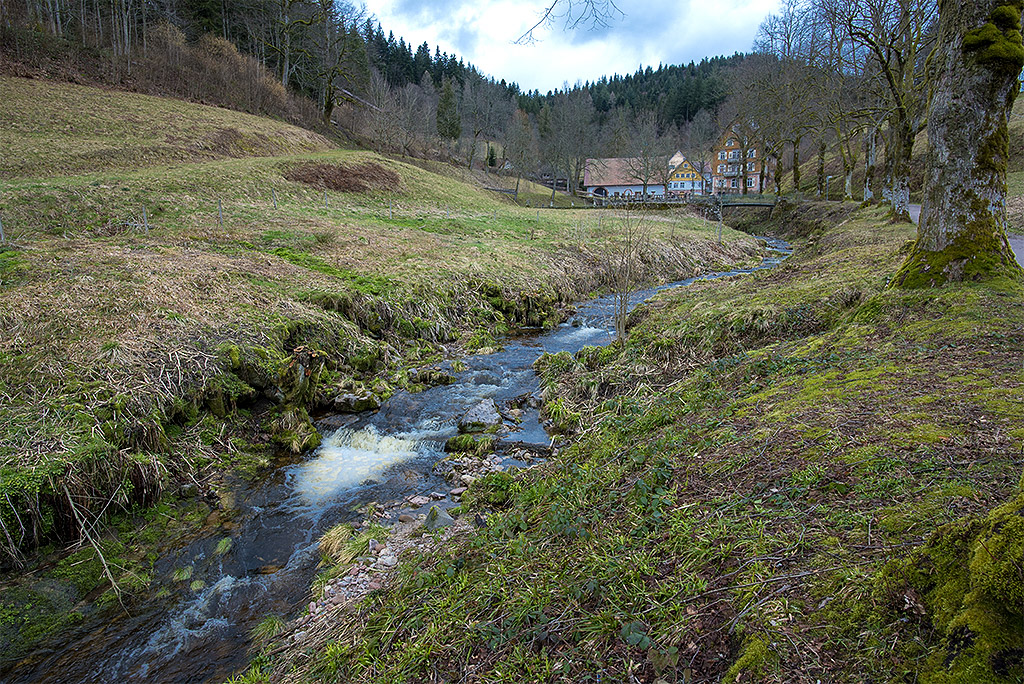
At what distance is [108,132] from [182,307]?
25.6 m

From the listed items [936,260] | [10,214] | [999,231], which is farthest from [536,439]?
[10,214]

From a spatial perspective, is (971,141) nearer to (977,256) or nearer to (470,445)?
(977,256)

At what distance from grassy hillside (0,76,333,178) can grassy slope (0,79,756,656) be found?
0.19 metres

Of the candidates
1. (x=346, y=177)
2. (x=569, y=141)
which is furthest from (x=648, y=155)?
(x=346, y=177)

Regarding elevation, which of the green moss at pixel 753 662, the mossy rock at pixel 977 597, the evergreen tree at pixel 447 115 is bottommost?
the green moss at pixel 753 662

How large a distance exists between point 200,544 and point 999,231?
10.4m

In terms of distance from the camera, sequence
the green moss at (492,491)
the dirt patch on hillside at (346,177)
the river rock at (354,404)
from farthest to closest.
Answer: the dirt patch on hillside at (346,177)
the river rock at (354,404)
the green moss at (492,491)

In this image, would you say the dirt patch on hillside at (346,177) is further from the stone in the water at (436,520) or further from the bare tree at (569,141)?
the bare tree at (569,141)

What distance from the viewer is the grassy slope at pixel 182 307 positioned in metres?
5.89

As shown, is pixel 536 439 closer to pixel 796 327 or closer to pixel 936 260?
pixel 796 327

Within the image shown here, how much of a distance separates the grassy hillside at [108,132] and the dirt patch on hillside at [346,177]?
5488 mm

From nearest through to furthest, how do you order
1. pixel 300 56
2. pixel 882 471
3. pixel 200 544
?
pixel 882 471 < pixel 200 544 < pixel 300 56

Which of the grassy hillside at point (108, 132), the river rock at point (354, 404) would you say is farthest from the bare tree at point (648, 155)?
the river rock at point (354, 404)

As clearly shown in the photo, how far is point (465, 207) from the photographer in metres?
34.4
